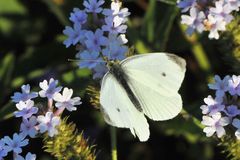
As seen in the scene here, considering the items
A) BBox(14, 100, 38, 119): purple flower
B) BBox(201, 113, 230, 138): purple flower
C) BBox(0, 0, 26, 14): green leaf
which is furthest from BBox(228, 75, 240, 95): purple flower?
BBox(0, 0, 26, 14): green leaf

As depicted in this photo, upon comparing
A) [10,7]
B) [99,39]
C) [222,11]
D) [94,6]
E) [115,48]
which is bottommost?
[222,11]

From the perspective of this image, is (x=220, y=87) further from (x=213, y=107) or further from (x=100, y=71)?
(x=100, y=71)

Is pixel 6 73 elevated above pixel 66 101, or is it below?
above

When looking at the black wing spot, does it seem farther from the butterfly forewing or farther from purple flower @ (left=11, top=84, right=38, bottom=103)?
purple flower @ (left=11, top=84, right=38, bottom=103)

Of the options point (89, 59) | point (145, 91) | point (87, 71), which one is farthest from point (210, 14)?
point (87, 71)

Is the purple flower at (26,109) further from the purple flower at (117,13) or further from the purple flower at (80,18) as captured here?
the purple flower at (117,13)

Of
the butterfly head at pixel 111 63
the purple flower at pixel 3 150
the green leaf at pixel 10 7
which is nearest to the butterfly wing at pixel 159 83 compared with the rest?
the butterfly head at pixel 111 63

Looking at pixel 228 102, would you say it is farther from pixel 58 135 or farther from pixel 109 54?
pixel 58 135
